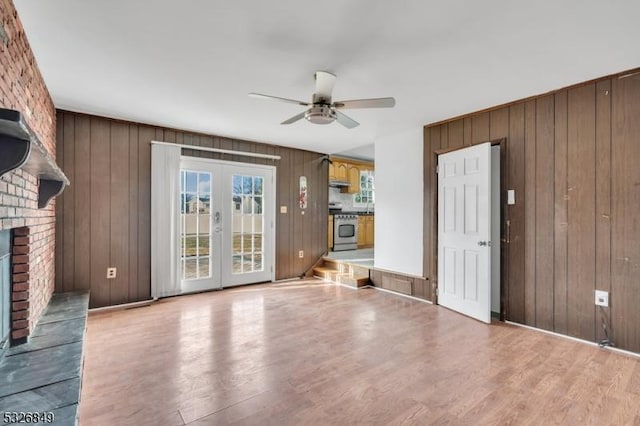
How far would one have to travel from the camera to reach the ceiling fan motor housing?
2785mm

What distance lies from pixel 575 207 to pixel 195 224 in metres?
4.49

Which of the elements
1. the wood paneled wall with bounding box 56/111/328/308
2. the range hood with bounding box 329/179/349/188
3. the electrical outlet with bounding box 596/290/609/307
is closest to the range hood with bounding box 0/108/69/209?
the wood paneled wall with bounding box 56/111/328/308

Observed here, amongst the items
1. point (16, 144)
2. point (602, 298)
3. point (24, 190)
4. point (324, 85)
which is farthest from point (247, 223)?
point (602, 298)

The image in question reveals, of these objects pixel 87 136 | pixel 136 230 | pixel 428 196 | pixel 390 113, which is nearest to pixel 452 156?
pixel 428 196

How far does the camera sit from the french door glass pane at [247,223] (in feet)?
16.5

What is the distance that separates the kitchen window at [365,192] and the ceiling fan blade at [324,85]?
5258 millimetres

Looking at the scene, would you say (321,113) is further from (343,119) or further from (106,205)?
(106,205)

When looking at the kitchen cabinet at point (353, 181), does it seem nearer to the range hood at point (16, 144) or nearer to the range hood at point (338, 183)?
the range hood at point (338, 183)

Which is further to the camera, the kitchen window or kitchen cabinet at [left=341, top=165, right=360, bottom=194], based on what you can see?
the kitchen window

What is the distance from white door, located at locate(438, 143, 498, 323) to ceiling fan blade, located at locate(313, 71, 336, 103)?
6.00 feet

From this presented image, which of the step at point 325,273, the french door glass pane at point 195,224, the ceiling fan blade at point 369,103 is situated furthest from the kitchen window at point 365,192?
the ceiling fan blade at point 369,103

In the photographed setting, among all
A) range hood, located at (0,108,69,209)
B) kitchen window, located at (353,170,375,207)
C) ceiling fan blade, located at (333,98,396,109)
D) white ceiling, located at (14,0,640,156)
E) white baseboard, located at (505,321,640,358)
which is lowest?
white baseboard, located at (505,321,640,358)

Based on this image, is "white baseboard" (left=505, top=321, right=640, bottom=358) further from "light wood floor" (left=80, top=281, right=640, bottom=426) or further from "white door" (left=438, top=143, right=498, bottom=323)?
"white door" (left=438, top=143, right=498, bottom=323)

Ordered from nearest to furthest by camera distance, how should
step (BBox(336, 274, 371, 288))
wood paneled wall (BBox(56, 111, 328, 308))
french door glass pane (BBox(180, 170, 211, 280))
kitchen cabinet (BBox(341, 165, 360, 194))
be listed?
wood paneled wall (BBox(56, 111, 328, 308)), french door glass pane (BBox(180, 170, 211, 280)), step (BBox(336, 274, 371, 288)), kitchen cabinet (BBox(341, 165, 360, 194))
